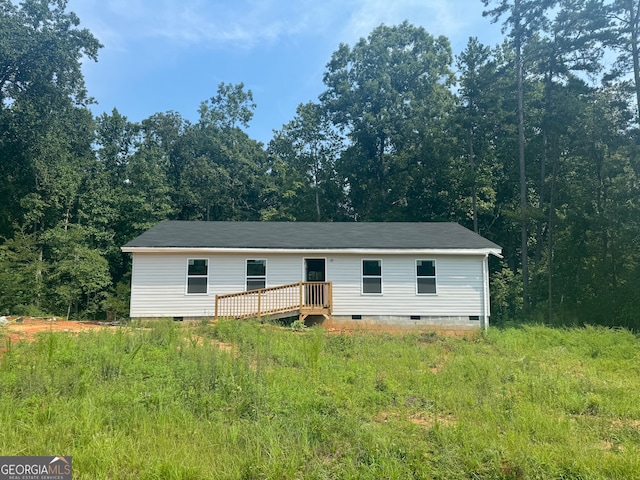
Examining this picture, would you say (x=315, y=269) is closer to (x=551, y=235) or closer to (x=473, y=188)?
(x=551, y=235)

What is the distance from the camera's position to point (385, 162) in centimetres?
3142

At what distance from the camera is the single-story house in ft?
48.7

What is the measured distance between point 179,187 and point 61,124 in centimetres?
942

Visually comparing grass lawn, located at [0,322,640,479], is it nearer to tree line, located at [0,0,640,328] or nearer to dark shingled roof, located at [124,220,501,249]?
dark shingled roof, located at [124,220,501,249]

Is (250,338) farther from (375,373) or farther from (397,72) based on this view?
(397,72)

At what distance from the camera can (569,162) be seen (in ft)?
70.3

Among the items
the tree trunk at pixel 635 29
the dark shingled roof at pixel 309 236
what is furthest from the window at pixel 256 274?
the tree trunk at pixel 635 29

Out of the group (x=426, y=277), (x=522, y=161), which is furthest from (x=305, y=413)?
(x=522, y=161)

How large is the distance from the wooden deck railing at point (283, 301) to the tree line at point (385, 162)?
9.90 metres

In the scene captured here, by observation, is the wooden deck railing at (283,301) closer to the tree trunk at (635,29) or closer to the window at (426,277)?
the window at (426,277)

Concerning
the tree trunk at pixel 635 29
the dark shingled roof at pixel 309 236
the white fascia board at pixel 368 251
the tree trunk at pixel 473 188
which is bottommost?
the white fascia board at pixel 368 251

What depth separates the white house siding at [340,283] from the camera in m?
14.9

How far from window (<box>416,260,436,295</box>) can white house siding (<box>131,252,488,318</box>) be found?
15 cm

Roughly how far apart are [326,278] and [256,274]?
266 centimetres
